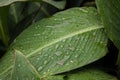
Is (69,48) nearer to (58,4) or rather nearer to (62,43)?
(62,43)

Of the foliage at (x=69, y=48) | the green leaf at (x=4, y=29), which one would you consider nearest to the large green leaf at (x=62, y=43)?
the foliage at (x=69, y=48)

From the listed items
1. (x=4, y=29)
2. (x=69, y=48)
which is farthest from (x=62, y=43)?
(x=4, y=29)

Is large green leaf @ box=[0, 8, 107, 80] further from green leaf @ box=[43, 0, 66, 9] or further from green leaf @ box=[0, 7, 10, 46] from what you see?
green leaf @ box=[0, 7, 10, 46]

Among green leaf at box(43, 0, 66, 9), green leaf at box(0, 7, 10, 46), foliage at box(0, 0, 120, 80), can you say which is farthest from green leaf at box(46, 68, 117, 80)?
green leaf at box(0, 7, 10, 46)

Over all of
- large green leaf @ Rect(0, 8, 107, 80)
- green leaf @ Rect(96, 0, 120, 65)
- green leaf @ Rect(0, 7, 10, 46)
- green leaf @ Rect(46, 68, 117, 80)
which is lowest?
green leaf @ Rect(0, 7, 10, 46)

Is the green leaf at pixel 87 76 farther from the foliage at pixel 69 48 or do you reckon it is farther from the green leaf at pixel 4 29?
the green leaf at pixel 4 29

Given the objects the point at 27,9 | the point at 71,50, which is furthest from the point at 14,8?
the point at 71,50

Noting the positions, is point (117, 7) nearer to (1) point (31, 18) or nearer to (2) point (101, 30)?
(2) point (101, 30)

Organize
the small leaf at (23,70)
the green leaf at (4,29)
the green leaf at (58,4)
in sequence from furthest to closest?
the green leaf at (4,29), the green leaf at (58,4), the small leaf at (23,70)
